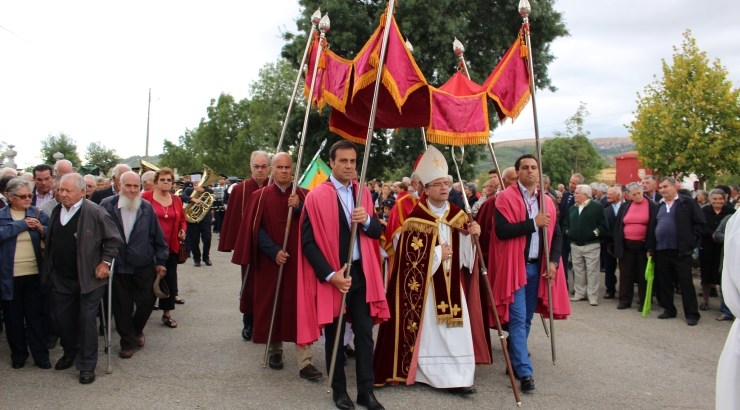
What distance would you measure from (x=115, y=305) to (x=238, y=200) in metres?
1.70

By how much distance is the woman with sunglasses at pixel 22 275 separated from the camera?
17.8ft

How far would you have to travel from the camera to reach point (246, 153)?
5241 centimetres

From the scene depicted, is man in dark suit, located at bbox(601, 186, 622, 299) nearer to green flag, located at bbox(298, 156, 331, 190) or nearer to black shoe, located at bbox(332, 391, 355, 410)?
green flag, located at bbox(298, 156, 331, 190)

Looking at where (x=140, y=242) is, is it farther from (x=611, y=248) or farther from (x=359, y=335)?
(x=611, y=248)

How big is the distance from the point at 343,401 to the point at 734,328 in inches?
106

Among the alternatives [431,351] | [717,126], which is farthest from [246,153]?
[431,351]

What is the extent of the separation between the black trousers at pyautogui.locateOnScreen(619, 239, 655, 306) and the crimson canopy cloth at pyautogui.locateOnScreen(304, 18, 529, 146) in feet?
15.8

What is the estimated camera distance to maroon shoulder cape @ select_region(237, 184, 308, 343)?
5.58m

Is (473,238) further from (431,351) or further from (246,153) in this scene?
(246,153)

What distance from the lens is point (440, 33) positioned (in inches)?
782

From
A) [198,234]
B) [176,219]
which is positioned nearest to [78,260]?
[176,219]

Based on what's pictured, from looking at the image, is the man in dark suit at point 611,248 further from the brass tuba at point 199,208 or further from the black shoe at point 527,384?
the brass tuba at point 199,208

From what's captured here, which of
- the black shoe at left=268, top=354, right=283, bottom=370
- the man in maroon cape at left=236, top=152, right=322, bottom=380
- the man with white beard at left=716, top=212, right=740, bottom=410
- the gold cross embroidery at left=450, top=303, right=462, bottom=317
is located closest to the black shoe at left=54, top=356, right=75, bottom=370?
the man in maroon cape at left=236, top=152, right=322, bottom=380

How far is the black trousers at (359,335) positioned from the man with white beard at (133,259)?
251cm
